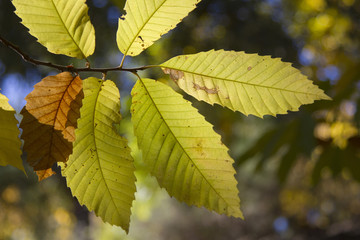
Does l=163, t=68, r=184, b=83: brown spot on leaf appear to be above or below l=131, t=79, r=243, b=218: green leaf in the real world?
above

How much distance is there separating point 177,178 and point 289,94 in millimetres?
166

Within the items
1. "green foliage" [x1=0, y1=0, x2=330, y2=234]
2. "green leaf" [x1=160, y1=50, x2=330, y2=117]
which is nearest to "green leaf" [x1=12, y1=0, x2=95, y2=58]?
"green foliage" [x1=0, y1=0, x2=330, y2=234]

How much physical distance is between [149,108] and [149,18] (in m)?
0.10

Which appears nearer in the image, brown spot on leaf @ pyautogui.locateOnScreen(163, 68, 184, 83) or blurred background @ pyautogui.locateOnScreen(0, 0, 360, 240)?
brown spot on leaf @ pyautogui.locateOnScreen(163, 68, 184, 83)

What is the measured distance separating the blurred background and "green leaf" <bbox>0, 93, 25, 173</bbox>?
1.42ft

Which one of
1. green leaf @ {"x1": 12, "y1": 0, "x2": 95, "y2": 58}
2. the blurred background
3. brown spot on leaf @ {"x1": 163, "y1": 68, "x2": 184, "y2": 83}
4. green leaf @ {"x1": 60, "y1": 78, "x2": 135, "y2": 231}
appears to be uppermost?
green leaf @ {"x1": 12, "y1": 0, "x2": 95, "y2": 58}

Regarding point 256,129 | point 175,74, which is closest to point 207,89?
point 175,74

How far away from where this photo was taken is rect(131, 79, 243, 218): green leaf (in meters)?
0.41

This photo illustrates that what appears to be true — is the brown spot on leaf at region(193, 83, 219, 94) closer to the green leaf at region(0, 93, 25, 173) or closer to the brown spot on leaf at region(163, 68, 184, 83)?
the brown spot on leaf at region(163, 68, 184, 83)

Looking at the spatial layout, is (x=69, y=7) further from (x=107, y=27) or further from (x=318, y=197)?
(x=318, y=197)

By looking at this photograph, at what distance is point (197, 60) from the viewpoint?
1.31 ft

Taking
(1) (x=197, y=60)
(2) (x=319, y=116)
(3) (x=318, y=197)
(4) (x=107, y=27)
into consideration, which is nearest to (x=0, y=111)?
(1) (x=197, y=60)

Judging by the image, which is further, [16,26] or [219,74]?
[16,26]

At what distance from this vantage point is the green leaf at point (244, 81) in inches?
15.3
